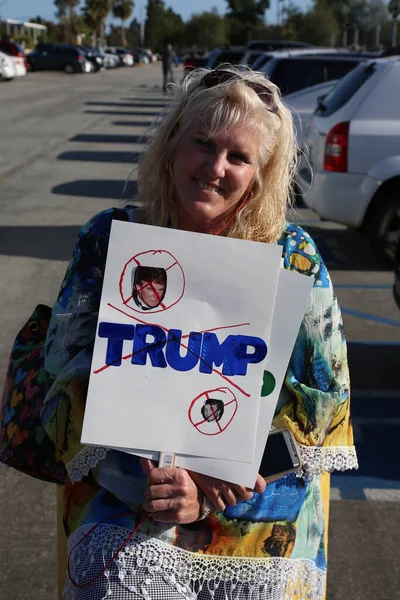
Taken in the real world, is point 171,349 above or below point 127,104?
above

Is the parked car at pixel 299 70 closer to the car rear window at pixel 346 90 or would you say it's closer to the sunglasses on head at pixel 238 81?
the car rear window at pixel 346 90

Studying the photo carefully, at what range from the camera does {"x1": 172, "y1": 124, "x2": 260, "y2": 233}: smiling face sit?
192 cm

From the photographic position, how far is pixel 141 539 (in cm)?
174

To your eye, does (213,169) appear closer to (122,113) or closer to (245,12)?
(122,113)

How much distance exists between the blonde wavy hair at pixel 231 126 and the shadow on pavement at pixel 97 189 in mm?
8610

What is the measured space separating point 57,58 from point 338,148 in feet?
140

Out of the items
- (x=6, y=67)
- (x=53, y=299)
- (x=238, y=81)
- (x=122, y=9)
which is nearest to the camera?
(x=238, y=81)

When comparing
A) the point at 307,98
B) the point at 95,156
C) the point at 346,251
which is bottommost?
the point at 95,156

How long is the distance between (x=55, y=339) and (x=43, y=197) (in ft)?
29.3

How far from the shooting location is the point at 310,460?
1.87 metres

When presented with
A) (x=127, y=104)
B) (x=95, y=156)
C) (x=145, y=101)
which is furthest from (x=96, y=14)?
(x=95, y=156)

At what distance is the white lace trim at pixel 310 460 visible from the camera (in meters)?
1.80

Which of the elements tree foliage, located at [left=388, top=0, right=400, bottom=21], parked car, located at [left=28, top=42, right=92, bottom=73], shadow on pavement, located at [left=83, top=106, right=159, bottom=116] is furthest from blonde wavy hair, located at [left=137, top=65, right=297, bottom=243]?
parked car, located at [left=28, top=42, right=92, bottom=73]

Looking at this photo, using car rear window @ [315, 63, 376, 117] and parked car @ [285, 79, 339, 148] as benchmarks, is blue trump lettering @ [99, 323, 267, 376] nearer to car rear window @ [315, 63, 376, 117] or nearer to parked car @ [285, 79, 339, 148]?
car rear window @ [315, 63, 376, 117]
